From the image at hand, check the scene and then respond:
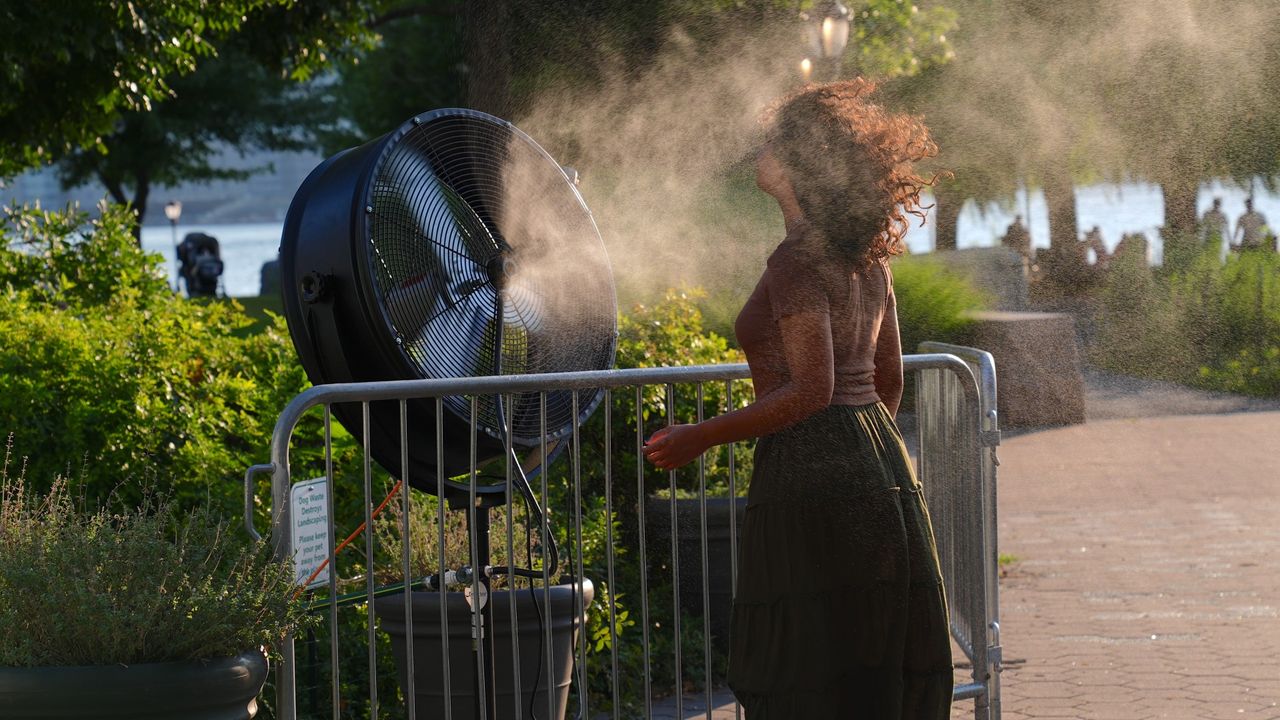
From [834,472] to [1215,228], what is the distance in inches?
707

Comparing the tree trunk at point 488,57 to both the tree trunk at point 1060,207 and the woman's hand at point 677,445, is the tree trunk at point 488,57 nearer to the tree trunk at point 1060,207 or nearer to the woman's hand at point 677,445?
the woman's hand at point 677,445

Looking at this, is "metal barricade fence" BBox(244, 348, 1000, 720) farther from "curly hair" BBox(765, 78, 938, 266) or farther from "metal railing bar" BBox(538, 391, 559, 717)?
"curly hair" BBox(765, 78, 938, 266)

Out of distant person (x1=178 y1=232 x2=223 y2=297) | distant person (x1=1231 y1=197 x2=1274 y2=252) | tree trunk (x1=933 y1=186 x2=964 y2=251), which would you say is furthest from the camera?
distant person (x1=178 y1=232 x2=223 y2=297)

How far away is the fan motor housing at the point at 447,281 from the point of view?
3830mm

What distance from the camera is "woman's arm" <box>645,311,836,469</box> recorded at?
3.46m

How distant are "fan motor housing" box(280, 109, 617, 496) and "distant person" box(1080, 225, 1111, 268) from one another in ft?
58.0

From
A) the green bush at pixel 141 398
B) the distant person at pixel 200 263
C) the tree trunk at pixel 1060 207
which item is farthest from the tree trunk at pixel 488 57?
the distant person at pixel 200 263

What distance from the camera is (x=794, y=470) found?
364 centimetres

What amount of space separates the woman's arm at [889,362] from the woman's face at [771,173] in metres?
0.46

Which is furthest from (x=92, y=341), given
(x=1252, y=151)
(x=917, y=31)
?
(x=1252, y=151)

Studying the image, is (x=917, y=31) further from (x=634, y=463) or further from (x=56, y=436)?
(x=56, y=436)

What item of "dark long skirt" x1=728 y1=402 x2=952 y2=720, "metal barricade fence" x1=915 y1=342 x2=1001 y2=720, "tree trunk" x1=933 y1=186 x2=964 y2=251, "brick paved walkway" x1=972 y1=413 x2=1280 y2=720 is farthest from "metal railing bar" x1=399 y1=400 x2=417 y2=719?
"tree trunk" x1=933 y1=186 x2=964 y2=251

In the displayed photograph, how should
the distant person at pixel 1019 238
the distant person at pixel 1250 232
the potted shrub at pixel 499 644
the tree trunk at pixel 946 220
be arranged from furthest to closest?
the distant person at pixel 1019 238, the tree trunk at pixel 946 220, the distant person at pixel 1250 232, the potted shrub at pixel 499 644

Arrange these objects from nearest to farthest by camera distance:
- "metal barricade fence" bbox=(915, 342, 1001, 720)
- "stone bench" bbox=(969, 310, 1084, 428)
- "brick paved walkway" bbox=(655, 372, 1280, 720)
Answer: "metal barricade fence" bbox=(915, 342, 1001, 720) → "brick paved walkway" bbox=(655, 372, 1280, 720) → "stone bench" bbox=(969, 310, 1084, 428)
